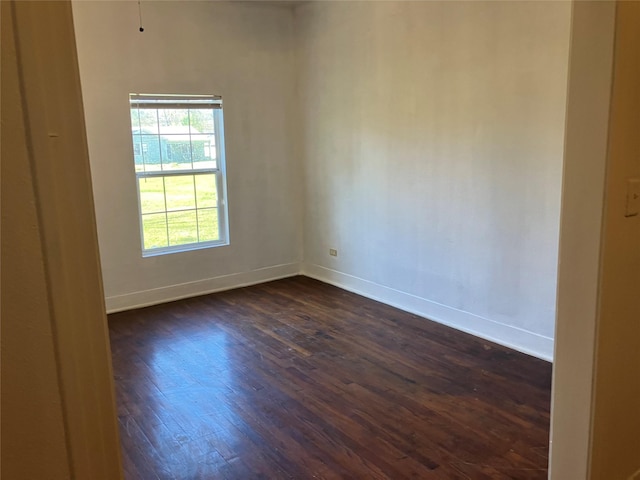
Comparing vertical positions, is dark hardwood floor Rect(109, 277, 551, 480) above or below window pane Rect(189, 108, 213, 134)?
below

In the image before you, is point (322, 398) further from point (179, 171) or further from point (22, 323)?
point (179, 171)

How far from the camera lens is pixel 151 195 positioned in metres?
4.79

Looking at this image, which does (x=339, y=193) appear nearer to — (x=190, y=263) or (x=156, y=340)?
(x=190, y=263)

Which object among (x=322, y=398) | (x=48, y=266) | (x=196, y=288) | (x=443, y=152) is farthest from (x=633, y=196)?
(x=196, y=288)

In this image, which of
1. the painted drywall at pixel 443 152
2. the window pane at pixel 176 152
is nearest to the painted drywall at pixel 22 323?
the painted drywall at pixel 443 152

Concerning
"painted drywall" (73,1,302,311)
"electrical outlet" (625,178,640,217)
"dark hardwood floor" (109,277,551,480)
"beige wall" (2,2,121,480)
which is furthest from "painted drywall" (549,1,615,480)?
"painted drywall" (73,1,302,311)

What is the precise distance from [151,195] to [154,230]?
0.33 m

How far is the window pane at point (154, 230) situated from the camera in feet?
15.8

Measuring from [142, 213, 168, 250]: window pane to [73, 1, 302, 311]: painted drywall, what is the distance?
0.42ft

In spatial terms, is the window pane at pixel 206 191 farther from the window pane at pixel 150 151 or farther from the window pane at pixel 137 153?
the window pane at pixel 137 153

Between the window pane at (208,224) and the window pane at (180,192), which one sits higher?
the window pane at (180,192)

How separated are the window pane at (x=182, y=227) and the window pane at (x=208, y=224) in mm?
54

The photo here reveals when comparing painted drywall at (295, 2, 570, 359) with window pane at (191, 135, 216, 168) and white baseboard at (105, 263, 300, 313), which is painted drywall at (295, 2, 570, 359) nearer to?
white baseboard at (105, 263, 300, 313)

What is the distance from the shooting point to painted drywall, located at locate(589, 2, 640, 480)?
1.60 m
